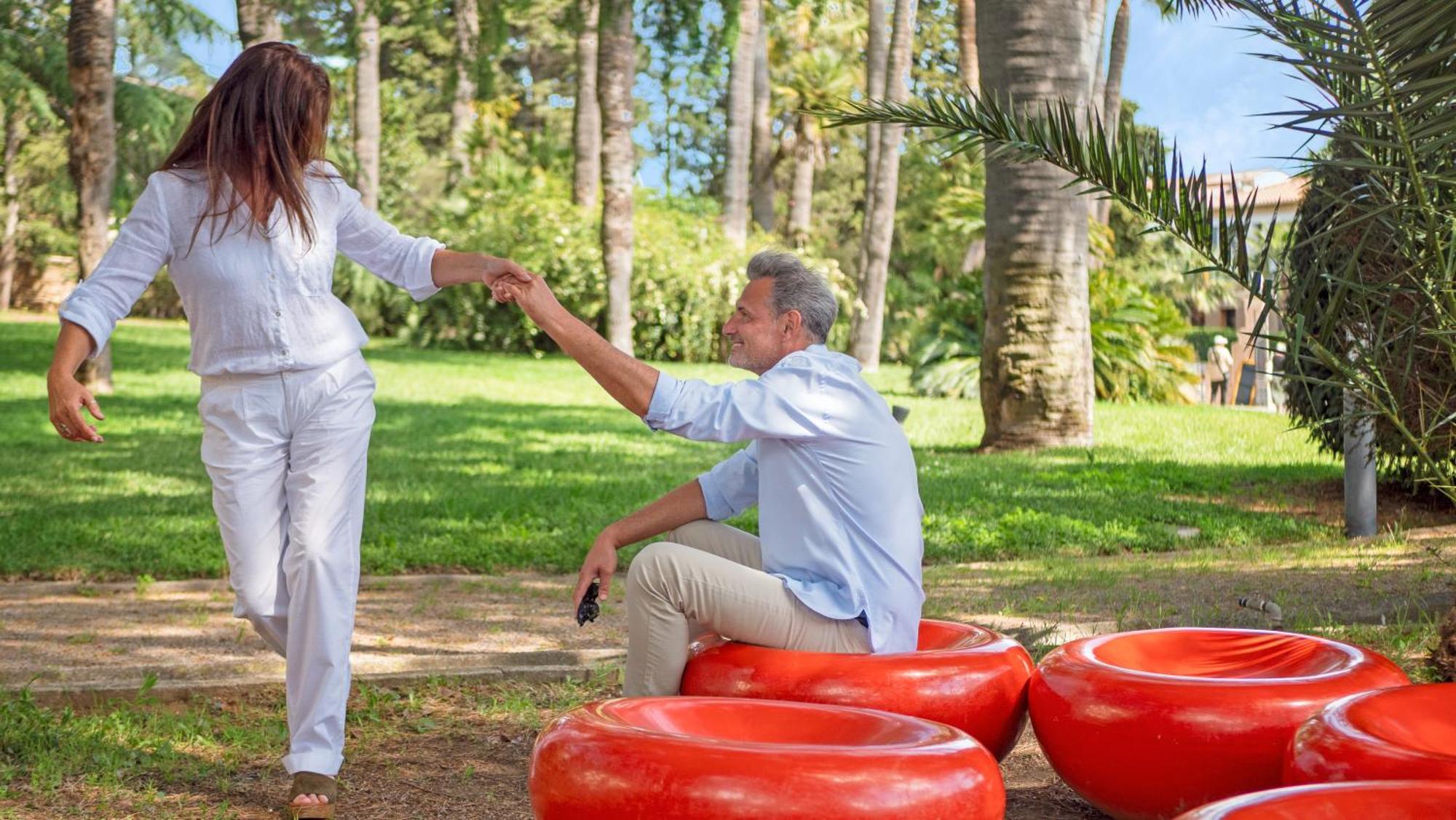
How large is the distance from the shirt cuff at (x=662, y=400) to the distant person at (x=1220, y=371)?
77.9 feet

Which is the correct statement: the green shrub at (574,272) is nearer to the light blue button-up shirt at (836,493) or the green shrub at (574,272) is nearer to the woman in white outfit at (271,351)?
the light blue button-up shirt at (836,493)

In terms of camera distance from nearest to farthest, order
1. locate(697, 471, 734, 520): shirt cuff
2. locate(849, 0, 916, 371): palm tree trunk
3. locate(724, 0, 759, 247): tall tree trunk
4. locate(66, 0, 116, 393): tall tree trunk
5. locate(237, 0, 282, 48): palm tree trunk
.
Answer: locate(697, 471, 734, 520): shirt cuff
locate(237, 0, 282, 48): palm tree trunk
locate(66, 0, 116, 393): tall tree trunk
locate(849, 0, 916, 371): palm tree trunk
locate(724, 0, 759, 247): tall tree trunk

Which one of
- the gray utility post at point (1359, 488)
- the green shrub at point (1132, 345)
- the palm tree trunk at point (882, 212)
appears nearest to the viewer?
the gray utility post at point (1359, 488)

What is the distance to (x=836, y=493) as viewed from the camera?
12.9 ft

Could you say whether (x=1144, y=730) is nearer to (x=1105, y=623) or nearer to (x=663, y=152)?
(x=1105, y=623)

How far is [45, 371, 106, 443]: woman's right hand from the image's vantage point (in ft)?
11.6

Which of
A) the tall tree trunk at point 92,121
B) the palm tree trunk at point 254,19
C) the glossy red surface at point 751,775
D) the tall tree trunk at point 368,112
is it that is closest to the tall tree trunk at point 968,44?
the tall tree trunk at point 368,112

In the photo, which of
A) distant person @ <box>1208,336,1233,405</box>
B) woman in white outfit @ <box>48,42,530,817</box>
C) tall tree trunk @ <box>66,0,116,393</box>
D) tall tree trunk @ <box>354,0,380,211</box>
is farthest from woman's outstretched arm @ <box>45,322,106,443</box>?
distant person @ <box>1208,336,1233,405</box>

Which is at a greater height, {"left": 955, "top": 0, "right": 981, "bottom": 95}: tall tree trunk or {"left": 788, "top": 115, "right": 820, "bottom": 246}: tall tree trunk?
{"left": 955, "top": 0, "right": 981, "bottom": 95}: tall tree trunk

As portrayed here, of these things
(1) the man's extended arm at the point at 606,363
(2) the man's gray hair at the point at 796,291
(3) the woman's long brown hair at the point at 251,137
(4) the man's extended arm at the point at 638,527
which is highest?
(3) the woman's long brown hair at the point at 251,137

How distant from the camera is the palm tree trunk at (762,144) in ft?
115

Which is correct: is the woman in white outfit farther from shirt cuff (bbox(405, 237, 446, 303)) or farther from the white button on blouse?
shirt cuff (bbox(405, 237, 446, 303))

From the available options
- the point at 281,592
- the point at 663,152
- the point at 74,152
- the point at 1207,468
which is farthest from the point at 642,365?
the point at 663,152

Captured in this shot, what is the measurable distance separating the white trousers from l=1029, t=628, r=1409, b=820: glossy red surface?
1900 millimetres
